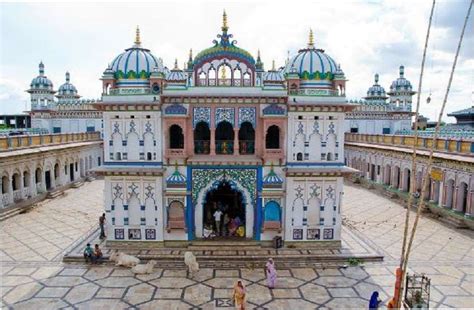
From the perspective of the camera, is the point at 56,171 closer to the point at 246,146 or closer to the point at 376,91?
the point at 246,146

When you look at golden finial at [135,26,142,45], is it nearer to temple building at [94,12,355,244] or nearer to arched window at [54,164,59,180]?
temple building at [94,12,355,244]

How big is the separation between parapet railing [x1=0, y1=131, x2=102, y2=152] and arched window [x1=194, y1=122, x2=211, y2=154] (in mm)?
14024

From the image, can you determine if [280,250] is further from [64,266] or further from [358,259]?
[64,266]

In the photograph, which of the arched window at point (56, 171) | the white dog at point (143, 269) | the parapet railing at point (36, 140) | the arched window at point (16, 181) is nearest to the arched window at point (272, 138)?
the white dog at point (143, 269)

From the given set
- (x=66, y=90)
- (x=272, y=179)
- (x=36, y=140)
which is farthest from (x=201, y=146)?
(x=66, y=90)

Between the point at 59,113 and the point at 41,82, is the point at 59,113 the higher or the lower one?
the lower one

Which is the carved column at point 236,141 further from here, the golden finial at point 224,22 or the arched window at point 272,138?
the golden finial at point 224,22

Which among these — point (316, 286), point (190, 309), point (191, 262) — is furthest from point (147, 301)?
point (316, 286)

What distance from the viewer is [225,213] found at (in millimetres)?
18781

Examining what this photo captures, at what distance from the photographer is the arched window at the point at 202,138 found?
1781 centimetres

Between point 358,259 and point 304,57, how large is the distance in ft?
31.0

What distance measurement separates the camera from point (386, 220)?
2273 cm

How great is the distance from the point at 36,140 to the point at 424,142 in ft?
93.2

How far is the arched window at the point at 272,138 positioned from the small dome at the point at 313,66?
2771 millimetres
